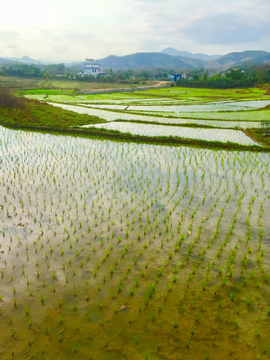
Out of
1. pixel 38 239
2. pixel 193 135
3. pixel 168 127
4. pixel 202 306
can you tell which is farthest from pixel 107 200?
pixel 168 127

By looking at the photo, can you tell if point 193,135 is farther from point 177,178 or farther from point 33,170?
point 33,170

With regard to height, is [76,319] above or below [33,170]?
below

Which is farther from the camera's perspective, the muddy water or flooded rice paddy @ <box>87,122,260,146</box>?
flooded rice paddy @ <box>87,122,260,146</box>

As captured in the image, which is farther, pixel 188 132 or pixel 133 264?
pixel 188 132

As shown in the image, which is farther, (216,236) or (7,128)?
(7,128)

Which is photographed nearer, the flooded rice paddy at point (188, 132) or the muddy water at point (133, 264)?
the muddy water at point (133, 264)

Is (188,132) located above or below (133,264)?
above

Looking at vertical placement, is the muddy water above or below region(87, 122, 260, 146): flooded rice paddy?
below

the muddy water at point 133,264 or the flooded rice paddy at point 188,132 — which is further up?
the flooded rice paddy at point 188,132
